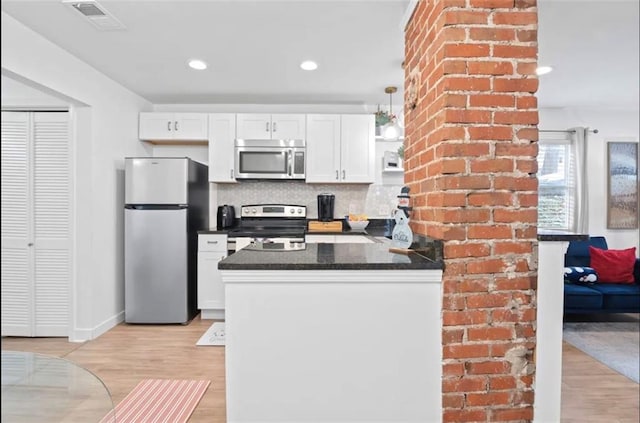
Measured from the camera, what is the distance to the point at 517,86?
1.71 meters

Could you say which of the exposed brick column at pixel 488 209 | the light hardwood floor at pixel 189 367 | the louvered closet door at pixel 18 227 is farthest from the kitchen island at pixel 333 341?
the louvered closet door at pixel 18 227

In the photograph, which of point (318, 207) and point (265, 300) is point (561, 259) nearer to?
point (265, 300)

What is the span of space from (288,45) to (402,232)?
1.81 metres

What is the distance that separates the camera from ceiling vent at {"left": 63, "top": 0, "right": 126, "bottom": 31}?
2367 mm

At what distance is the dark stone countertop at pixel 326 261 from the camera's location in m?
1.66

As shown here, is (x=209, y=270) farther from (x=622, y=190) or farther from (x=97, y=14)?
(x=622, y=190)

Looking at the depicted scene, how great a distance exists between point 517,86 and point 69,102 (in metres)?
3.50

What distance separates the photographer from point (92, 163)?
135 inches

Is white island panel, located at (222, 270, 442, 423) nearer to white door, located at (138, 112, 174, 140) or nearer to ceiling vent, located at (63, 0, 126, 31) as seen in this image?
ceiling vent, located at (63, 0, 126, 31)

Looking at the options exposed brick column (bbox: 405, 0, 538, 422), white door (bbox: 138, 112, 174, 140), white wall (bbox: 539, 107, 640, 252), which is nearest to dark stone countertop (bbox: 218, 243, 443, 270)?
exposed brick column (bbox: 405, 0, 538, 422)

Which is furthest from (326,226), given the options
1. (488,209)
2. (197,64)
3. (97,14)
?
(97,14)

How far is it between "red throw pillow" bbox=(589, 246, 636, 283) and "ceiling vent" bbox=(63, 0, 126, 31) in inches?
193

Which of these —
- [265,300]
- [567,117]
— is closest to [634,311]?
[567,117]

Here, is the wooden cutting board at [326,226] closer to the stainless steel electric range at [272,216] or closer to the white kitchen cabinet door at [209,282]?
the stainless steel electric range at [272,216]
